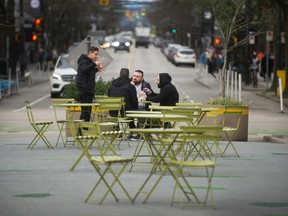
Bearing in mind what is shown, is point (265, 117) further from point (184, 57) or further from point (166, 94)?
point (184, 57)

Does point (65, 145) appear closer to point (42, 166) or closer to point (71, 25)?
point (42, 166)

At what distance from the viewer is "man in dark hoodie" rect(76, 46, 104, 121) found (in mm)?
21781

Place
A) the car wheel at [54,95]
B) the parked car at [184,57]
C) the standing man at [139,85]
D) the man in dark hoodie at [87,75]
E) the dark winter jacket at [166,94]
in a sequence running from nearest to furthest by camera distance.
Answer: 1. the man in dark hoodie at [87,75]
2. the dark winter jacket at [166,94]
3. the standing man at [139,85]
4. the car wheel at [54,95]
5. the parked car at [184,57]

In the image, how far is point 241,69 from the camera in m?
60.2

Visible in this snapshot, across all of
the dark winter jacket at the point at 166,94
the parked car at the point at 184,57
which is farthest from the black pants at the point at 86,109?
the parked car at the point at 184,57

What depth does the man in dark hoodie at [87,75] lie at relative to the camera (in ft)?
71.5

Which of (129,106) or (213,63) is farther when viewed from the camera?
(213,63)

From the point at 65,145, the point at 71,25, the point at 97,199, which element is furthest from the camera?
the point at 71,25

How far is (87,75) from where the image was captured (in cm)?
2205

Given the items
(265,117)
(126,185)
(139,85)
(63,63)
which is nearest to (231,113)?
Answer: (139,85)

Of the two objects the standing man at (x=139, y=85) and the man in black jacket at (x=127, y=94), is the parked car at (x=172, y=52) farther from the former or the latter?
the man in black jacket at (x=127, y=94)

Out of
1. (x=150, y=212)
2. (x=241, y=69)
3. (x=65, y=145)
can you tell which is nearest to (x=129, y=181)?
(x=150, y=212)

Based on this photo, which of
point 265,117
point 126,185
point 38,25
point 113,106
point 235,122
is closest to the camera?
point 126,185

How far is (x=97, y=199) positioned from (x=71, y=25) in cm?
11345
